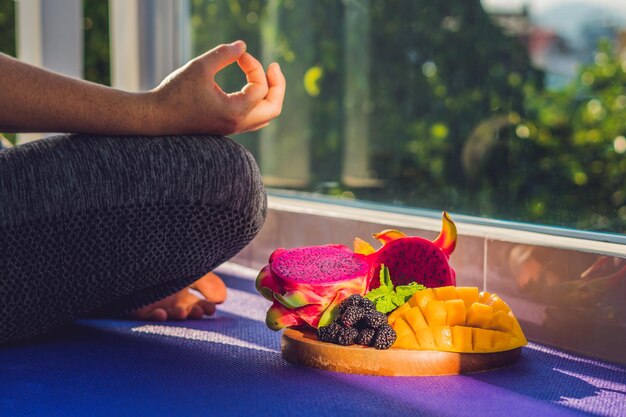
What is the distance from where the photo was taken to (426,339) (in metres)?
1.19

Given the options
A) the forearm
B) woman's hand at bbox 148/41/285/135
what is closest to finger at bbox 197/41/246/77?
woman's hand at bbox 148/41/285/135

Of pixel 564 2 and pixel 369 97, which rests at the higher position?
pixel 564 2

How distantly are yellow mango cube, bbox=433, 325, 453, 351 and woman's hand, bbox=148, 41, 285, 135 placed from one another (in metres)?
0.42

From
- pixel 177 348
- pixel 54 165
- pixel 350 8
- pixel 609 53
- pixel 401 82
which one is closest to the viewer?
pixel 54 165

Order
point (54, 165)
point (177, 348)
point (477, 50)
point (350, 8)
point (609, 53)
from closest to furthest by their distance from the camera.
Answer: point (54, 165), point (177, 348), point (609, 53), point (477, 50), point (350, 8)

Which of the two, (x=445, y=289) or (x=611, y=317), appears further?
(x=611, y=317)

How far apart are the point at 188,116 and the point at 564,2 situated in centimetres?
78

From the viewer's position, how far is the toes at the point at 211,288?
64.3 inches

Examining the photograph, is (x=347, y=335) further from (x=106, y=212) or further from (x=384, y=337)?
(x=106, y=212)

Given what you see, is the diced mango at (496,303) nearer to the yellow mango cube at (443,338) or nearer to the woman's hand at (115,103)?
the yellow mango cube at (443,338)

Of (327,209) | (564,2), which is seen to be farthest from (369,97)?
(564,2)

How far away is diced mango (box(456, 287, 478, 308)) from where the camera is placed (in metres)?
1.25

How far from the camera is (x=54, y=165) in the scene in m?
1.22

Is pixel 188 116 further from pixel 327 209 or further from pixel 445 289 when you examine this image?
pixel 327 209
